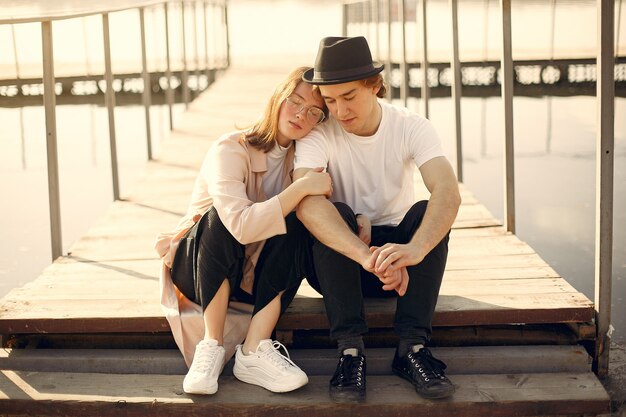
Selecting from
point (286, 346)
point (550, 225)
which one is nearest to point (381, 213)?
point (286, 346)

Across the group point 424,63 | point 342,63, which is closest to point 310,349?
point 342,63

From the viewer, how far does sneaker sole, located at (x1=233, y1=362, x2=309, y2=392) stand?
93.6 inches

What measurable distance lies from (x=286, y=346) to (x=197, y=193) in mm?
496

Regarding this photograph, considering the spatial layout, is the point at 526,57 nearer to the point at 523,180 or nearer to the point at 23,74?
the point at 23,74

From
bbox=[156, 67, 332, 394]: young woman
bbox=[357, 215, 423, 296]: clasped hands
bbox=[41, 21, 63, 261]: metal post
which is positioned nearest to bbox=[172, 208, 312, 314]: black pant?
bbox=[156, 67, 332, 394]: young woman

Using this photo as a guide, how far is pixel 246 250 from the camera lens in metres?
2.54

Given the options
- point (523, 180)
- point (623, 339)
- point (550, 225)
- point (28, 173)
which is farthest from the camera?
point (28, 173)

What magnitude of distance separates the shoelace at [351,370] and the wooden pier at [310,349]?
6 centimetres

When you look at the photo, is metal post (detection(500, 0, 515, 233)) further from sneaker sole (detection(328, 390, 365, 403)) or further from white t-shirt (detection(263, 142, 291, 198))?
sneaker sole (detection(328, 390, 365, 403))

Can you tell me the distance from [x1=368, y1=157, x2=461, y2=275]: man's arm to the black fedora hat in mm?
Answer: 324

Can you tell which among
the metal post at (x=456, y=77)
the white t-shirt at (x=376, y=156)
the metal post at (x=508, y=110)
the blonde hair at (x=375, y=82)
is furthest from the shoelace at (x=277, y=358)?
the metal post at (x=456, y=77)

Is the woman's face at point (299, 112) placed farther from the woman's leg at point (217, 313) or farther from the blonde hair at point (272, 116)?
the woman's leg at point (217, 313)

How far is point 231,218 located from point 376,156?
508mm

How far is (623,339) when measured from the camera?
3500 mm
